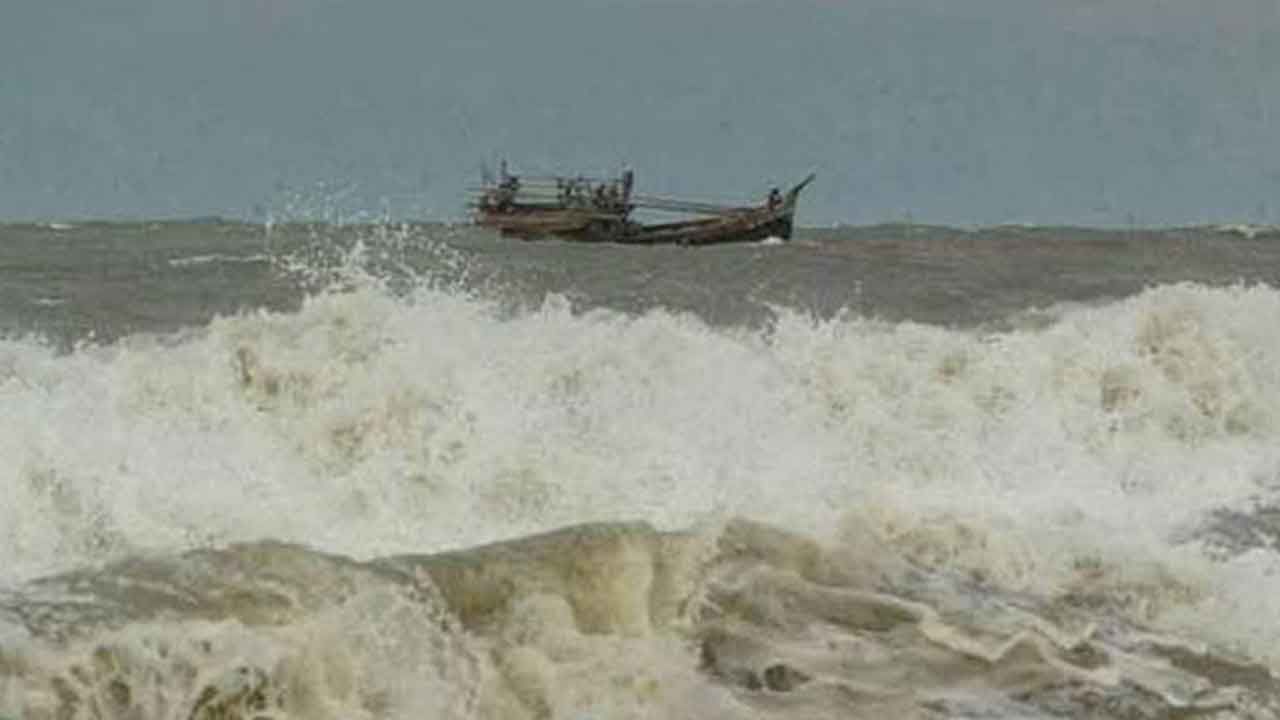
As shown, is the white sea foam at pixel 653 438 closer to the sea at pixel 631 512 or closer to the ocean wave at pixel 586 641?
the sea at pixel 631 512

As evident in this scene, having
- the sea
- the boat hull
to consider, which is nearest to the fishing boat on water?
the boat hull

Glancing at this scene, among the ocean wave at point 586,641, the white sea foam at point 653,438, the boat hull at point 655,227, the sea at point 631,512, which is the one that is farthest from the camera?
the boat hull at point 655,227

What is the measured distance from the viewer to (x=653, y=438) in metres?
14.4

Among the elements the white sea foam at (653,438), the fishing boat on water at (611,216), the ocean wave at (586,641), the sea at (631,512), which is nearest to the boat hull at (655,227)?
the fishing boat on water at (611,216)

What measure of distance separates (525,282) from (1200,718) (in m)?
19.7

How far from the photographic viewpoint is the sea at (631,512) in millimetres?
8758

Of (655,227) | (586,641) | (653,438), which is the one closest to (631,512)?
(653,438)

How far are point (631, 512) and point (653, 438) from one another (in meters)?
1.46

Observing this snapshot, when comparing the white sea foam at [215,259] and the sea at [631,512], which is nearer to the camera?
the sea at [631,512]

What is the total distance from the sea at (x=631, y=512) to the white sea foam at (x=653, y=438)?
0.09 feet

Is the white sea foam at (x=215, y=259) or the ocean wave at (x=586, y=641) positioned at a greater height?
the ocean wave at (x=586, y=641)

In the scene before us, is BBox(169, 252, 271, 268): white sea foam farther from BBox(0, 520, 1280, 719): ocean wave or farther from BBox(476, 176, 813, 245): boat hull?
BBox(0, 520, 1280, 719): ocean wave

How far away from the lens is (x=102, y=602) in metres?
8.63

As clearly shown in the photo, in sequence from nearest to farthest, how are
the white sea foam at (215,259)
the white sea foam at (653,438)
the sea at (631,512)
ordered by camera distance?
the sea at (631,512)
the white sea foam at (653,438)
the white sea foam at (215,259)
